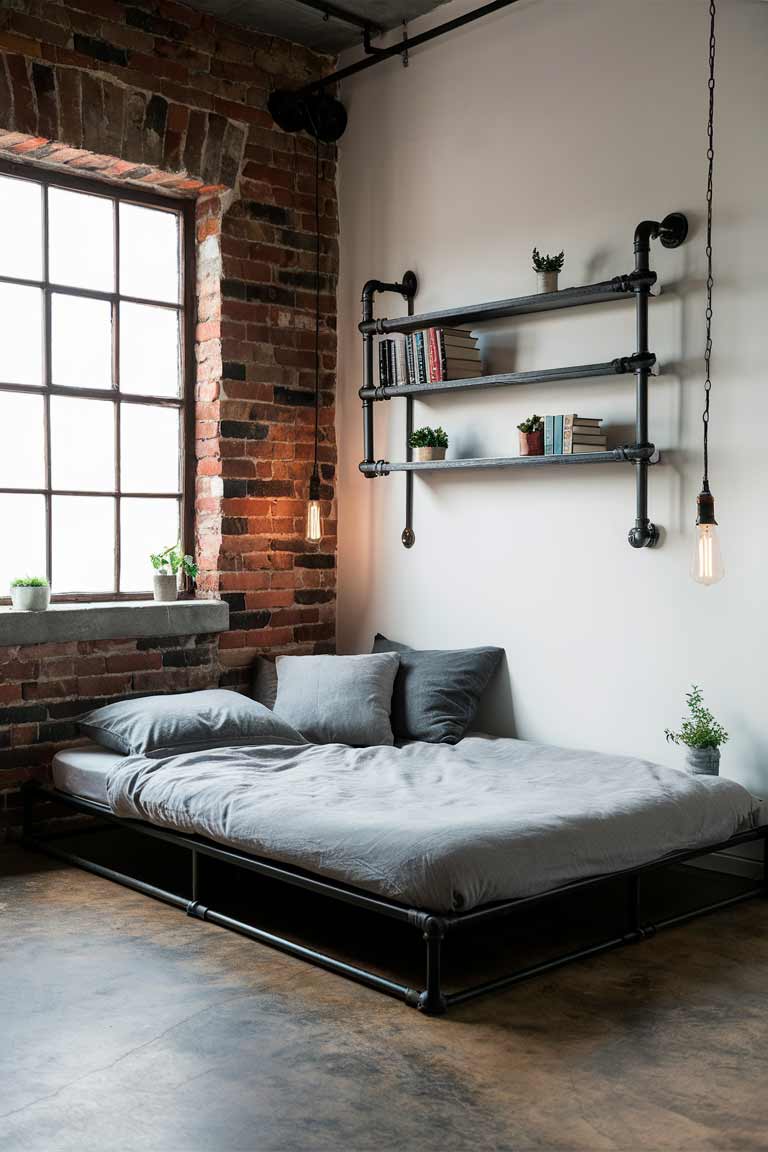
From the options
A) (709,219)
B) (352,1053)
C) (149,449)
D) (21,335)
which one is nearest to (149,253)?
(21,335)

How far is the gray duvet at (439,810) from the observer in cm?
314

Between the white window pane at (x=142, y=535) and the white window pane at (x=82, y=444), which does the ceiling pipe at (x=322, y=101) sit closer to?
the white window pane at (x=82, y=444)

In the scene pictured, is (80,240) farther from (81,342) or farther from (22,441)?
(22,441)

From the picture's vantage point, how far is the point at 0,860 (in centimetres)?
448

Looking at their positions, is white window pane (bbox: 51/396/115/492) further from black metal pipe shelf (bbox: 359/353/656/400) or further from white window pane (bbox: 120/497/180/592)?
black metal pipe shelf (bbox: 359/353/656/400)

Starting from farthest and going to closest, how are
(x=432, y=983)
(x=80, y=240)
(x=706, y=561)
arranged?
1. (x=80, y=240)
2. (x=706, y=561)
3. (x=432, y=983)

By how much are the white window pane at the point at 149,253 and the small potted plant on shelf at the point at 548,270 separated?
1723mm

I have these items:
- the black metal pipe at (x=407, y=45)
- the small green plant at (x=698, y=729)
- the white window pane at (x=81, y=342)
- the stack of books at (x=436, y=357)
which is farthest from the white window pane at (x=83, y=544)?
the small green plant at (x=698, y=729)

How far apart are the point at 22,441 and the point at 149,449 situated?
602mm

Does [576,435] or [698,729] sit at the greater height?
[576,435]

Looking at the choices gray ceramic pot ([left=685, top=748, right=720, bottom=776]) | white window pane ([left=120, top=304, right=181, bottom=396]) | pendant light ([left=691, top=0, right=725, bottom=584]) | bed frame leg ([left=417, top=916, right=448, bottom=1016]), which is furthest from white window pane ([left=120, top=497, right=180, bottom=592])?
bed frame leg ([left=417, top=916, right=448, bottom=1016])

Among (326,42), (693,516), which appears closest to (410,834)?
(693,516)

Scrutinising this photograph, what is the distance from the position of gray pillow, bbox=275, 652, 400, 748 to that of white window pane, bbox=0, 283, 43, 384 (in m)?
1.67

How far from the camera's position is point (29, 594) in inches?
186
